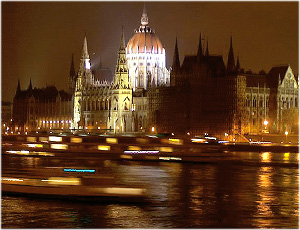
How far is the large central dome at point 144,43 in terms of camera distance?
442 ft

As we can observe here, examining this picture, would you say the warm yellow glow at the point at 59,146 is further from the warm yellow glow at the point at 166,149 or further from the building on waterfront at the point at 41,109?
the building on waterfront at the point at 41,109

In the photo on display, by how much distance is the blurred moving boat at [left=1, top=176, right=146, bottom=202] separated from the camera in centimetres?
2986

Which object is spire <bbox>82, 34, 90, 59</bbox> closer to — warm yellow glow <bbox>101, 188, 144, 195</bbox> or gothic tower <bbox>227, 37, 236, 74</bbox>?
gothic tower <bbox>227, 37, 236, 74</bbox>

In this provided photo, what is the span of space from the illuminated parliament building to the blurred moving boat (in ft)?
215

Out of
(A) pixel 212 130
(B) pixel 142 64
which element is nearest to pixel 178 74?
(A) pixel 212 130

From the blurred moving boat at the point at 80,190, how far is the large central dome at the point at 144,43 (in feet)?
342

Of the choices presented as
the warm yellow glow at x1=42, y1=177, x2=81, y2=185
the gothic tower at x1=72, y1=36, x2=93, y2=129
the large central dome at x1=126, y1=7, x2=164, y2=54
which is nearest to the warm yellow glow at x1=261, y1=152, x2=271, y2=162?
the warm yellow glow at x1=42, y1=177, x2=81, y2=185

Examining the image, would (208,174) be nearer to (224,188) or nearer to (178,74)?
(224,188)

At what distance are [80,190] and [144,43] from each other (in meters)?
Result: 106

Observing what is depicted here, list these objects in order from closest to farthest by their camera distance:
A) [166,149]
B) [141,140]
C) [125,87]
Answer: [166,149]
[141,140]
[125,87]

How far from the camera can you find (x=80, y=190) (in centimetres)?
2995

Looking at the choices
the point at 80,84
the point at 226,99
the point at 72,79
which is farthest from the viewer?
the point at 72,79

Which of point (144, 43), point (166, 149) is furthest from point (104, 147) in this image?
point (144, 43)

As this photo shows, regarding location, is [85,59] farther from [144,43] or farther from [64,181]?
[64,181]
